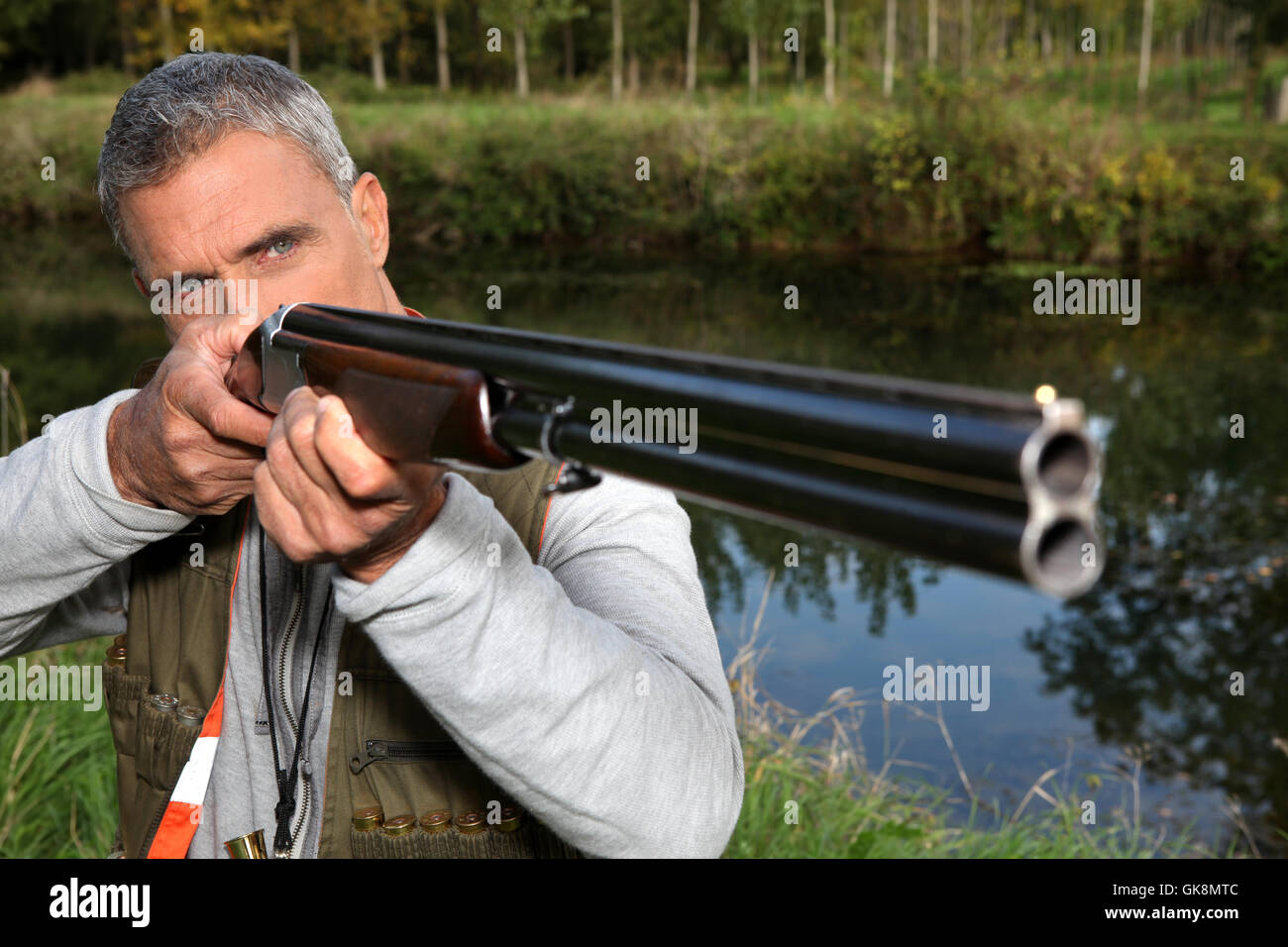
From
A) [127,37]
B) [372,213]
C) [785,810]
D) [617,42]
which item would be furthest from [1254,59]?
[127,37]

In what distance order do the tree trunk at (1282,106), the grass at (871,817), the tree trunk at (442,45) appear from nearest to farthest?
1. the grass at (871,817)
2. the tree trunk at (1282,106)
3. the tree trunk at (442,45)

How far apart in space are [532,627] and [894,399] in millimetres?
649

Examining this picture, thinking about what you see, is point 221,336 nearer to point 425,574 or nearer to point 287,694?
point 287,694

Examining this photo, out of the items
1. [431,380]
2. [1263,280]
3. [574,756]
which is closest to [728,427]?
[431,380]

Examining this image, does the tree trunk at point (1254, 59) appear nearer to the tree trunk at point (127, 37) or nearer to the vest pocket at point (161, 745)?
the vest pocket at point (161, 745)

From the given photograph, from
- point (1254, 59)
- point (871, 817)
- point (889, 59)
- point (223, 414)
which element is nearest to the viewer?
point (223, 414)

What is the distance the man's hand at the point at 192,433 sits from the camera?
171 centimetres

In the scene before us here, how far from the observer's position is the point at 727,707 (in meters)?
1.62

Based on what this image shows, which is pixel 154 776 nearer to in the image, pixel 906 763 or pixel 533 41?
pixel 906 763

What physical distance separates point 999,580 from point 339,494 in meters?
0.82

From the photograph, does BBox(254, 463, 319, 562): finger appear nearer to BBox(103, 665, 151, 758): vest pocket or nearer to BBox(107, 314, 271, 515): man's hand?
BBox(107, 314, 271, 515): man's hand

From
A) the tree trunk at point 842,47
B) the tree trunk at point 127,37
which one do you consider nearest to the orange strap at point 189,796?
the tree trunk at point 842,47

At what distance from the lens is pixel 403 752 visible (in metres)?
1.83

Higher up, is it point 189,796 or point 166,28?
point 166,28
